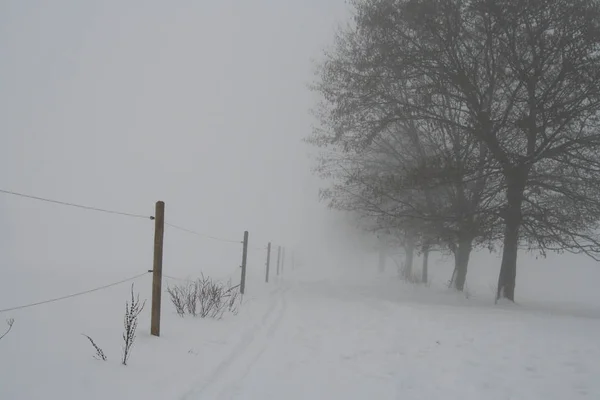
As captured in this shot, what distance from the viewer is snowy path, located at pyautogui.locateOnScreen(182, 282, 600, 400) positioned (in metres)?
4.43

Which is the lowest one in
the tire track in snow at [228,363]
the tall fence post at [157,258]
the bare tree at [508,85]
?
the tire track in snow at [228,363]

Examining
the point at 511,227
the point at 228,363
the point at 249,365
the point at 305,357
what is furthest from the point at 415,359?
the point at 511,227

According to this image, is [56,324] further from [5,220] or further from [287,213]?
[287,213]

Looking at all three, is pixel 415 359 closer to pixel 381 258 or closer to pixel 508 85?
pixel 508 85

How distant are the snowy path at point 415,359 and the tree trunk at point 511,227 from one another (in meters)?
3.36

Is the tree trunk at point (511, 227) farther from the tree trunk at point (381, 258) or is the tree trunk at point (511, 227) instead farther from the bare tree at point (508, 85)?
the tree trunk at point (381, 258)

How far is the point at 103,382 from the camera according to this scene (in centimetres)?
416

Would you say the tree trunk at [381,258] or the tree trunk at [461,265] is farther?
the tree trunk at [381,258]

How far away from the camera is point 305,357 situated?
229 inches

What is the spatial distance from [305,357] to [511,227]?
7586 millimetres

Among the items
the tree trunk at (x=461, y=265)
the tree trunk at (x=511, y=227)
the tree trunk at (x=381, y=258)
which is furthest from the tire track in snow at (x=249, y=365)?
the tree trunk at (x=381, y=258)

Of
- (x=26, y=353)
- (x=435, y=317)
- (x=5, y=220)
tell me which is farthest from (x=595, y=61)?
(x=5, y=220)

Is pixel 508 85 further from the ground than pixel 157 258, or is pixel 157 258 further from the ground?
pixel 508 85

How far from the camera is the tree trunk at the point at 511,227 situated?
10375 mm
